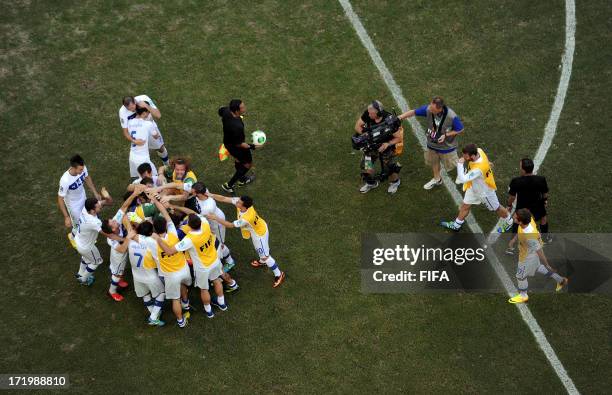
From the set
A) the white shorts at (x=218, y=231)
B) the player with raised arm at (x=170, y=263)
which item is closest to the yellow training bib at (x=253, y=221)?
the white shorts at (x=218, y=231)

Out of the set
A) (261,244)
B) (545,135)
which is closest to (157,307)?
(261,244)

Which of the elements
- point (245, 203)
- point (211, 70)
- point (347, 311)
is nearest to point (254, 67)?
point (211, 70)

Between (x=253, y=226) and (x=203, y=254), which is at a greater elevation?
(x=253, y=226)

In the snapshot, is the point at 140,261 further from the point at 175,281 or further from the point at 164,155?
the point at 164,155

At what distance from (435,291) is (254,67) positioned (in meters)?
6.39

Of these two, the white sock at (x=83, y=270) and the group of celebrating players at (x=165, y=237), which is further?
the white sock at (x=83, y=270)

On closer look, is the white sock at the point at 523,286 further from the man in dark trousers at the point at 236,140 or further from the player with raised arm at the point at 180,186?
the player with raised arm at the point at 180,186

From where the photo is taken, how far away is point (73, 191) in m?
11.5

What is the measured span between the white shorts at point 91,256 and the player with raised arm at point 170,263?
1.31 metres

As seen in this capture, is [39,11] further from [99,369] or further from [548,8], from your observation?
[548,8]

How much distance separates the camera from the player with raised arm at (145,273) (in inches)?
406

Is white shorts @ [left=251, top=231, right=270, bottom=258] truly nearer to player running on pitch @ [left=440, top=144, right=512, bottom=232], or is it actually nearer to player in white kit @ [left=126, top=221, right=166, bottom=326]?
player in white kit @ [left=126, top=221, right=166, bottom=326]

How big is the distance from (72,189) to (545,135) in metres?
8.34

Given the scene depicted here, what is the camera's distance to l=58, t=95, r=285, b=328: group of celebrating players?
33.8 ft
